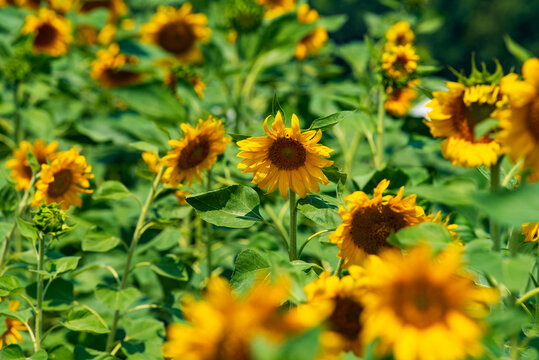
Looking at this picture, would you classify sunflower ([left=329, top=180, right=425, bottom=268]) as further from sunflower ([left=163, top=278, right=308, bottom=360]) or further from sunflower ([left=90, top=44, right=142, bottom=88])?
sunflower ([left=90, top=44, right=142, bottom=88])

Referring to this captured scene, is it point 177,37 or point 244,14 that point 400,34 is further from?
point 177,37

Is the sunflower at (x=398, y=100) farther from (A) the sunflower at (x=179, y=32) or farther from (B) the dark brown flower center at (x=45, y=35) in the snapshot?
(B) the dark brown flower center at (x=45, y=35)

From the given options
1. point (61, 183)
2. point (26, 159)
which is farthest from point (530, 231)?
point (26, 159)

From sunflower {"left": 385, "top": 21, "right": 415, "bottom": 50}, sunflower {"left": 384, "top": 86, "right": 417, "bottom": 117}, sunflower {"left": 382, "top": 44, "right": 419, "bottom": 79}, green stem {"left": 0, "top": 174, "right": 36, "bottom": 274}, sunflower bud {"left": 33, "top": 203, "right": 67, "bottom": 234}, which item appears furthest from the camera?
sunflower {"left": 385, "top": 21, "right": 415, "bottom": 50}

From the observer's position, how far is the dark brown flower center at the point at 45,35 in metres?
1.78

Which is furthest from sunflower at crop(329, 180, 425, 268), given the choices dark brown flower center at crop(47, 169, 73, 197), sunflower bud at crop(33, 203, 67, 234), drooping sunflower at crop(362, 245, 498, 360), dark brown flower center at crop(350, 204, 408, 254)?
dark brown flower center at crop(47, 169, 73, 197)

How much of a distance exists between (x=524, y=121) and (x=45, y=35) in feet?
5.53

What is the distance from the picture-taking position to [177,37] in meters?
1.90

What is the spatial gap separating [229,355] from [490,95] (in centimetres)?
42

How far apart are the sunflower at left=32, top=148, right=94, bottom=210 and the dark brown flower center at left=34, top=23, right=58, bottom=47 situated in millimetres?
969

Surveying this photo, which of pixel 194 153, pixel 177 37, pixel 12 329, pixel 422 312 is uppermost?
pixel 422 312

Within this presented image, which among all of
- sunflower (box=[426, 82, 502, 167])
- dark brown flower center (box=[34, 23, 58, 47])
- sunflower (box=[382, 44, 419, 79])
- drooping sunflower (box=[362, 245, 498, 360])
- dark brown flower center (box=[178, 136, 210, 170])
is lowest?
dark brown flower center (box=[34, 23, 58, 47])

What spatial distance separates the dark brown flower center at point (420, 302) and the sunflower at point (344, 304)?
0.09m

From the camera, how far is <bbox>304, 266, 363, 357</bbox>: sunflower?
1.74 feet
